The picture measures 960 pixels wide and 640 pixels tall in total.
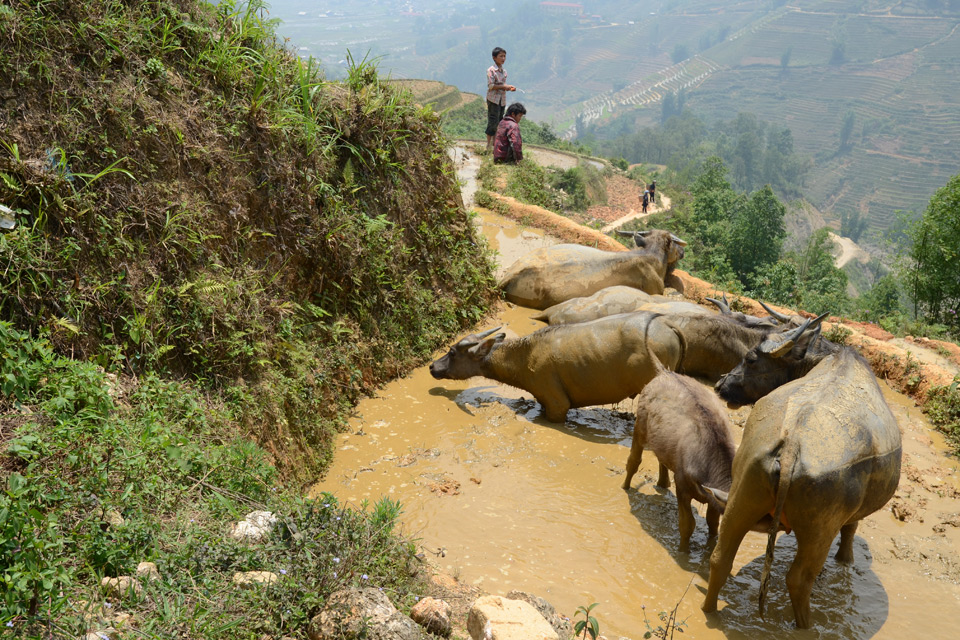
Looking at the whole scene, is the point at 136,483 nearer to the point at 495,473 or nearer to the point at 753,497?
the point at 495,473

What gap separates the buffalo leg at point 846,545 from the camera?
526 centimetres

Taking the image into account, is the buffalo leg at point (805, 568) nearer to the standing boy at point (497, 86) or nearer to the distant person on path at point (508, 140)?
the standing boy at point (497, 86)

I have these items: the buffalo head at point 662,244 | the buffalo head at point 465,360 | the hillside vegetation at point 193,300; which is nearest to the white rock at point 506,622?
the hillside vegetation at point 193,300

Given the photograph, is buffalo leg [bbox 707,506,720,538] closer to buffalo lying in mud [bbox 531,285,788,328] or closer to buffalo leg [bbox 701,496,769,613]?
buffalo leg [bbox 701,496,769,613]

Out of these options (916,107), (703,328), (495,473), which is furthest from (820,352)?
(916,107)

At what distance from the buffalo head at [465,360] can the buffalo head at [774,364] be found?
278 cm

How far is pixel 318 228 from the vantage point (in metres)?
7.24

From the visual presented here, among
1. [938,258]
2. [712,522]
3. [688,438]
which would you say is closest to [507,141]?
[938,258]

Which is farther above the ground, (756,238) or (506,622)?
(506,622)

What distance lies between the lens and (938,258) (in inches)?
552

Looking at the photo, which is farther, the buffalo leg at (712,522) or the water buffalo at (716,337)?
the water buffalo at (716,337)

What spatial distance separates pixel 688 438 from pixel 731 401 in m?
1.05

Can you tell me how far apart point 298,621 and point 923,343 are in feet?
31.9

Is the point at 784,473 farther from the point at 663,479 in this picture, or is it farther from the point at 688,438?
the point at 663,479
